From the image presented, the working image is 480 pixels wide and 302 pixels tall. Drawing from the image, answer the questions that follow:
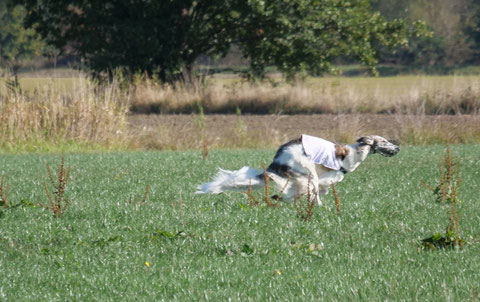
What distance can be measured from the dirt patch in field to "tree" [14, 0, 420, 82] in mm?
4897

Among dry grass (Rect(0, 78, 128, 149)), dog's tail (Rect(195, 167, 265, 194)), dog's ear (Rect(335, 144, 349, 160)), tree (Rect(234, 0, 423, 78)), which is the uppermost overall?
tree (Rect(234, 0, 423, 78))

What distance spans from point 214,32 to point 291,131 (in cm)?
729

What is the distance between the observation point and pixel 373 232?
675 centimetres

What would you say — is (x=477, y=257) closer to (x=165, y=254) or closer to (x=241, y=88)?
(x=165, y=254)

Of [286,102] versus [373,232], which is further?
[286,102]

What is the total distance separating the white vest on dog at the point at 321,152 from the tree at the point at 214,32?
1542 centimetres

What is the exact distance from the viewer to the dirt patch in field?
17.3m

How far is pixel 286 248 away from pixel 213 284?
1.14 meters

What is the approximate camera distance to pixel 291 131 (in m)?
18.8

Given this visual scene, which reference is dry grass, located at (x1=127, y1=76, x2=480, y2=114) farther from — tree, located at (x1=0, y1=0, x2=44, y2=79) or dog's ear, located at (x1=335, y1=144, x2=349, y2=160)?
tree, located at (x1=0, y1=0, x2=44, y2=79)

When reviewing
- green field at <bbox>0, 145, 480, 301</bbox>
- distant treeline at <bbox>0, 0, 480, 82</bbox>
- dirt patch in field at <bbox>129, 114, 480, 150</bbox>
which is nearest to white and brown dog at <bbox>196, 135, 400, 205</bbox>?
green field at <bbox>0, 145, 480, 301</bbox>

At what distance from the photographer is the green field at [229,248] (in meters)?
5.00

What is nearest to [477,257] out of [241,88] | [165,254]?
[165,254]

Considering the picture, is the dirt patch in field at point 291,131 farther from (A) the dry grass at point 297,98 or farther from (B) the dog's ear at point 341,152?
(B) the dog's ear at point 341,152
